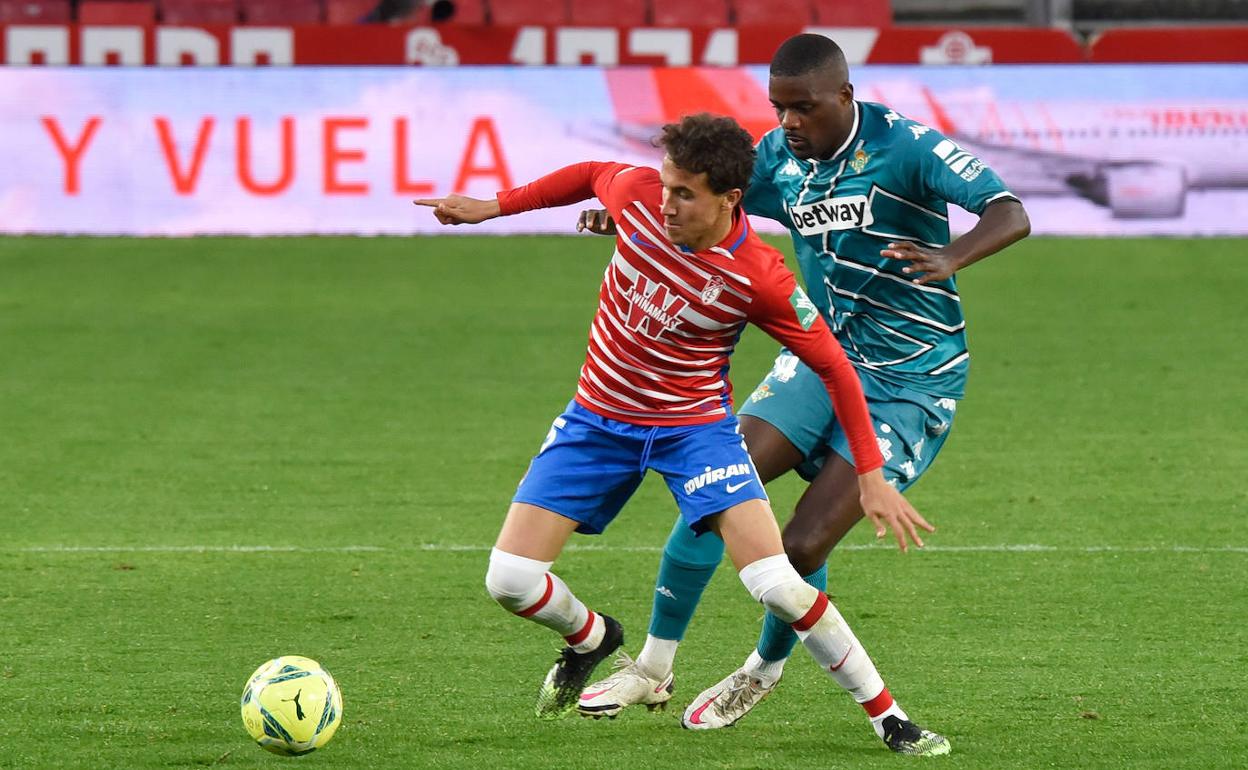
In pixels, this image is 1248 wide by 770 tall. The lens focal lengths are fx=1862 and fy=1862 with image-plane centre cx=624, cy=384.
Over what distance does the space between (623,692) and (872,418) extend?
44.8 inches

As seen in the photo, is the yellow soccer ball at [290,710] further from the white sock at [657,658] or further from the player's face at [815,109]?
the player's face at [815,109]

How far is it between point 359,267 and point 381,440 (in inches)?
218

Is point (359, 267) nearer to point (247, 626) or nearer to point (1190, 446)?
point (1190, 446)

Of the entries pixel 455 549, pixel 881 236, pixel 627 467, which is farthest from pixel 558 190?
pixel 455 549

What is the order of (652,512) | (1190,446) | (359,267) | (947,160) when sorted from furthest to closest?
(359,267), (1190,446), (652,512), (947,160)

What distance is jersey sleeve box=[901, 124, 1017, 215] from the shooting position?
547cm

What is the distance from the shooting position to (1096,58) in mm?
17500

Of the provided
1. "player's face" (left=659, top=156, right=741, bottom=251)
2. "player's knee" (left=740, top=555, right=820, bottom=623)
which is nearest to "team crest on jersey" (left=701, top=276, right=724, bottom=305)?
"player's face" (left=659, top=156, right=741, bottom=251)

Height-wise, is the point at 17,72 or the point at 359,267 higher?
the point at 17,72

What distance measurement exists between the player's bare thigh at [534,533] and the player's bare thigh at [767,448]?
692 mm

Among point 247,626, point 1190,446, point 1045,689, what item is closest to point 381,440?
point 247,626

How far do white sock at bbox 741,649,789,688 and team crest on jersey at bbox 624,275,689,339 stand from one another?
1138mm

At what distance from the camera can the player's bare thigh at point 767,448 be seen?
18.7ft

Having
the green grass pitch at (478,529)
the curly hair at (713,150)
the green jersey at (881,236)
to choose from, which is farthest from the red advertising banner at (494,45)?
the curly hair at (713,150)
